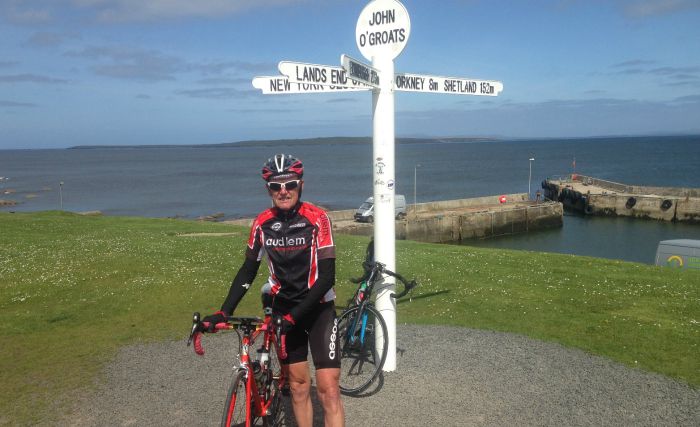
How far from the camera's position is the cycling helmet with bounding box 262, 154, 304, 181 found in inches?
177

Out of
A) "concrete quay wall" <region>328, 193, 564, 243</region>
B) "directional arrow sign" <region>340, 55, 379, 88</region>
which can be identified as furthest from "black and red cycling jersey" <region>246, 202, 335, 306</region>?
→ "concrete quay wall" <region>328, 193, 564, 243</region>

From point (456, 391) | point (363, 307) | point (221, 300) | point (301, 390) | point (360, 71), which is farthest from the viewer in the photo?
point (221, 300)

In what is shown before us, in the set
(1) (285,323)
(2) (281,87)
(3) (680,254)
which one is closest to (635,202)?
(3) (680,254)

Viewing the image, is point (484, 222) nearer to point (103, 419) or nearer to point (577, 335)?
point (577, 335)

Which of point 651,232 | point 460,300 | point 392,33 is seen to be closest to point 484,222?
point 651,232

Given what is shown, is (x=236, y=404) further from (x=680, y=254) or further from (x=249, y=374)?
(x=680, y=254)

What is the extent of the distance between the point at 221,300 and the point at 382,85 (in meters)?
5.98

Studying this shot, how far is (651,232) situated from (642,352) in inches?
2211

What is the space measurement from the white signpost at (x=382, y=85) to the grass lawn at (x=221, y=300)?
105 inches

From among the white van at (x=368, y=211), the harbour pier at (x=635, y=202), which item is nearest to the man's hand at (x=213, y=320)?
the white van at (x=368, y=211)

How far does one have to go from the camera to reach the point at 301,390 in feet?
15.7

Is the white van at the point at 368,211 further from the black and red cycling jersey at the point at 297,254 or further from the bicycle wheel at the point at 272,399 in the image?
the black and red cycling jersey at the point at 297,254

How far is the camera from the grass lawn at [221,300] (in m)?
7.37

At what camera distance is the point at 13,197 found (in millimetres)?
92125
